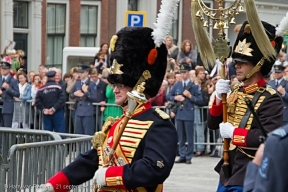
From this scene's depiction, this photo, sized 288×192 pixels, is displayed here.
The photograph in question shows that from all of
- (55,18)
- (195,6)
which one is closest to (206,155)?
(195,6)

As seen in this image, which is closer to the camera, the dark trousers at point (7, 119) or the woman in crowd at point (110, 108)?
the woman in crowd at point (110, 108)

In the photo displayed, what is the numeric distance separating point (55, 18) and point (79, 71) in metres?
14.6

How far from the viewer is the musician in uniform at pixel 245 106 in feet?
20.9

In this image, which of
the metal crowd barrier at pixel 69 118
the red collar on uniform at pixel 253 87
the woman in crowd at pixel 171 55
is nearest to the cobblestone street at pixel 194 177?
the metal crowd barrier at pixel 69 118

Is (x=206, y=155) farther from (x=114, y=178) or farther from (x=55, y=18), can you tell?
(x=55, y=18)

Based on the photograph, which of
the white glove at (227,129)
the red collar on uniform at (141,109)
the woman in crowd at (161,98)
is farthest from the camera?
the woman in crowd at (161,98)

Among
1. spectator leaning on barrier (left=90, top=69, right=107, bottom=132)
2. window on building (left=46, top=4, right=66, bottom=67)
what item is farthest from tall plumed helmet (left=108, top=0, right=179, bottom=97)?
window on building (left=46, top=4, right=66, bottom=67)

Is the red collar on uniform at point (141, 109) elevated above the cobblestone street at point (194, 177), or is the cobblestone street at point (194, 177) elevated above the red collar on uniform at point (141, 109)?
the red collar on uniform at point (141, 109)

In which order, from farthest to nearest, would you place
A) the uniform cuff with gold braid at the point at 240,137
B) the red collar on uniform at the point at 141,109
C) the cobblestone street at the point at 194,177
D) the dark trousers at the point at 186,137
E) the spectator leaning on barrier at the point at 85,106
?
1. the spectator leaning on barrier at the point at 85,106
2. the dark trousers at the point at 186,137
3. the cobblestone street at the point at 194,177
4. the uniform cuff with gold braid at the point at 240,137
5. the red collar on uniform at the point at 141,109

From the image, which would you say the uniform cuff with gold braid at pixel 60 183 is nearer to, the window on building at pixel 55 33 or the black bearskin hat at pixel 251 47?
the black bearskin hat at pixel 251 47

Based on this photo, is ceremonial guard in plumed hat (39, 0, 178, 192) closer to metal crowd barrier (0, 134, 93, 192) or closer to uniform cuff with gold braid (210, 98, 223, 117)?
uniform cuff with gold braid (210, 98, 223, 117)

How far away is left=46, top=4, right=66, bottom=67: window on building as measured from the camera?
3098 cm

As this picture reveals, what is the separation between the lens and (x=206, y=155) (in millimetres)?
16516

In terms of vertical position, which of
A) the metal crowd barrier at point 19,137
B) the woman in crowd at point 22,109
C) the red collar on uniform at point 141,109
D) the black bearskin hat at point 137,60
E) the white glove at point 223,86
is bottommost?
the woman in crowd at point 22,109
